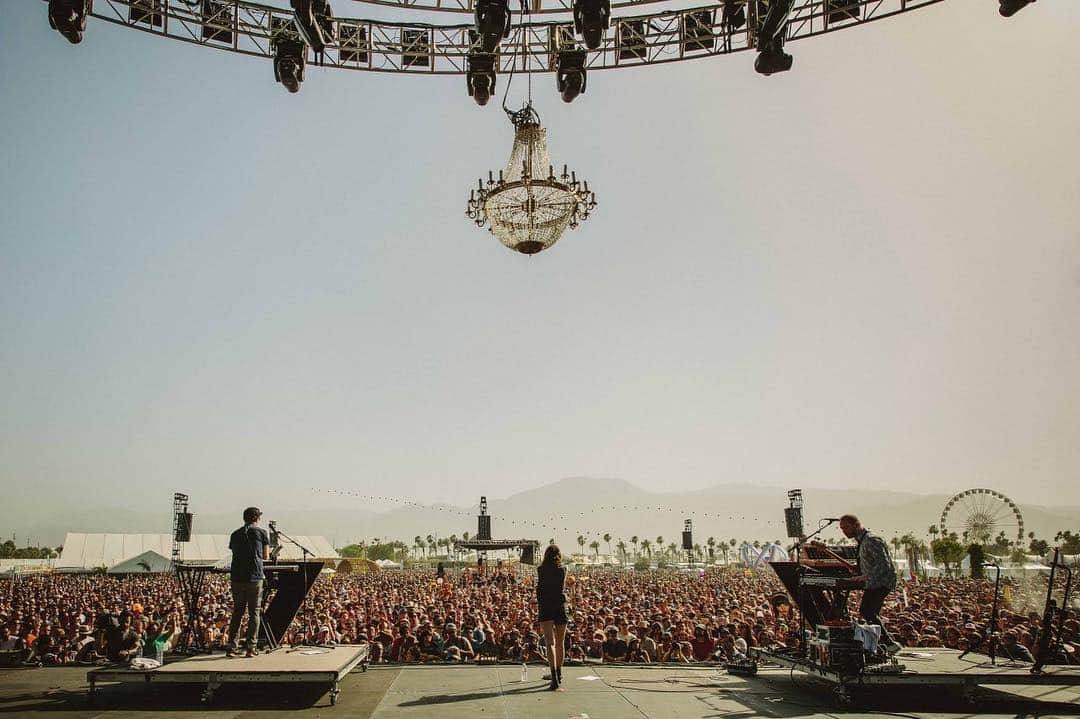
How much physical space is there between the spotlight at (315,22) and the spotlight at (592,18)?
3.43 m

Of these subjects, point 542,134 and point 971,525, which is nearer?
point 542,134

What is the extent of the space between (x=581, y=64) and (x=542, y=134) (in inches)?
55.5

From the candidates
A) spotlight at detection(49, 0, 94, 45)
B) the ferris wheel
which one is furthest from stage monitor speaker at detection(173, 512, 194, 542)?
the ferris wheel

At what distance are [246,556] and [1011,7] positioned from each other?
1003 centimetres

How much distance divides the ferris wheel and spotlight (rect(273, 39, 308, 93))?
3058cm

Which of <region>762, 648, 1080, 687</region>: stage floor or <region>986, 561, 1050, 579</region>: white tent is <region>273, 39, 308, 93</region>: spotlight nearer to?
<region>762, 648, 1080, 687</region>: stage floor

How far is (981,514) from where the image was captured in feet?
99.7

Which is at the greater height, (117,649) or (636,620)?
(117,649)

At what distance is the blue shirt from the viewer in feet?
18.9

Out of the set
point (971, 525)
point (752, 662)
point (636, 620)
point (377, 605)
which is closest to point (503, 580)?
point (377, 605)

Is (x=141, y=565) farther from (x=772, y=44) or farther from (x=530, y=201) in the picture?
(x=772, y=44)

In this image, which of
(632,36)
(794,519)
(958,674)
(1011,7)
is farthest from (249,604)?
(794,519)

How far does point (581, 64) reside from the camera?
30.8 feet

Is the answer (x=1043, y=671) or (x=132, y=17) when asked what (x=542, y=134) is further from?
(x=1043, y=671)
